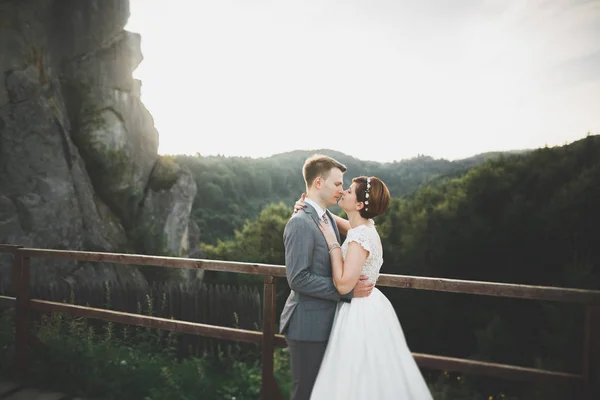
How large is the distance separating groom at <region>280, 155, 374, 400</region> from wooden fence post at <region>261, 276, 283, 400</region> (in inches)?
21.5

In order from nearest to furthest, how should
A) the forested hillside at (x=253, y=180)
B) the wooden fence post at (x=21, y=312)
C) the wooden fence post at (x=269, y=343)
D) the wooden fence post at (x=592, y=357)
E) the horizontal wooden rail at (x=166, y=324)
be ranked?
the wooden fence post at (x=592, y=357), the wooden fence post at (x=269, y=343), the horizontal wooden rail at (x=166, y=324), the wooden fence post at (x=21, y=312), the forested hillside at (x=253, y=180)

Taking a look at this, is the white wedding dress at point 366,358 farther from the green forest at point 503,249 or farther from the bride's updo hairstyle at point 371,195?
the green forest at point 503,249

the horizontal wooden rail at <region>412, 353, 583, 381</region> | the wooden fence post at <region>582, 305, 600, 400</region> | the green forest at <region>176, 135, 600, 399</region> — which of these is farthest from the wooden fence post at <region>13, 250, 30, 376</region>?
the green forest at <region>176, 135, 600, 399</region>

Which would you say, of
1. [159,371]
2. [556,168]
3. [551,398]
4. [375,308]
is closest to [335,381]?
[375,308]

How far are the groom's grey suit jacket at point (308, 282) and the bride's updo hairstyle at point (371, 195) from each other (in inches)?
11.5

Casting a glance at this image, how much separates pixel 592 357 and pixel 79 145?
19.1m

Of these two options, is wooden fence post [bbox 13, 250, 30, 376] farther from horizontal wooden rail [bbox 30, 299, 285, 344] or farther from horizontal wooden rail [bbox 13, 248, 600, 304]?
horizontal wooden rail [bbox 13, 248, 600, 304]

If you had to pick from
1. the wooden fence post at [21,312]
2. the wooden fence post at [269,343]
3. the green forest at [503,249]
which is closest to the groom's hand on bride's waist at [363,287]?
the wooden fence post at [269,343]

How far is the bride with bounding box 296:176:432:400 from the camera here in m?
2.58

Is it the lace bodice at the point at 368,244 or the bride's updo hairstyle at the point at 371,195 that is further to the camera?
the bride's updo hairstyle at the point at 371,195

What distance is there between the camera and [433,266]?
25406 millimetres

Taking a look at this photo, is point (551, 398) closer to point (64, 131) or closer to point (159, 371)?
point (159, 371)

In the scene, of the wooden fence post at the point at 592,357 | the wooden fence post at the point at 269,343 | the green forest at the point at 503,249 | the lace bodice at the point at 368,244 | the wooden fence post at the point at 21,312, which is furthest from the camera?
the green forest at the point at 503,249

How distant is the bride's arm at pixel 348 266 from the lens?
2.55 meters
